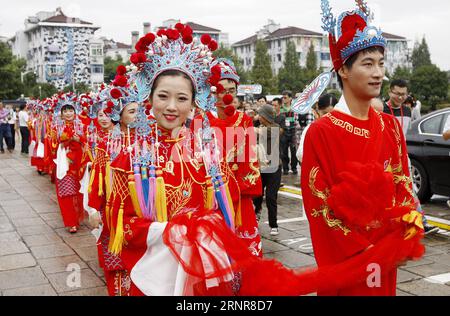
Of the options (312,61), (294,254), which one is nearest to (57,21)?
(312,61)

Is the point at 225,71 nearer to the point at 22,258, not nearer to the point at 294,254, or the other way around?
the point at 294,254

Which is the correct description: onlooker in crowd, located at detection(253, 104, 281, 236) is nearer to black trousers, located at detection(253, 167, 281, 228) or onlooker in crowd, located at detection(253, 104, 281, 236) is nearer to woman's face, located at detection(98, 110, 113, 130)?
black trousers, located at detection(253, 167, 281, 228)

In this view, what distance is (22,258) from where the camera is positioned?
240 inches

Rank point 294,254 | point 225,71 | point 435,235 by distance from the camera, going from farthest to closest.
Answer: point 435,235 < point 294,254 < point 225,71

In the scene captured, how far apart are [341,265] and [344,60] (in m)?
1.06

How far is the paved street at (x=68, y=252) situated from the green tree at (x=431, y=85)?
110 feet

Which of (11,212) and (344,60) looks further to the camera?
(11,212)

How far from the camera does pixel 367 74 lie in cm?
270

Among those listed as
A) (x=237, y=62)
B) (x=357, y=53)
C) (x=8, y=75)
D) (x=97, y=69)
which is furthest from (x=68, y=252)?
(x=97, y=69)

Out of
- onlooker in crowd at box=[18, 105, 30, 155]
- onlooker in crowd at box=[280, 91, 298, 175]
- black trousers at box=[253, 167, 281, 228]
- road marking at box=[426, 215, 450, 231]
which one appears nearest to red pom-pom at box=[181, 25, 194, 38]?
black trousers at box=[253, 167, 281, 228]

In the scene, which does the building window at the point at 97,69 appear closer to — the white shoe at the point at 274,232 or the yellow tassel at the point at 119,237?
the white shoe at the point at 274,232

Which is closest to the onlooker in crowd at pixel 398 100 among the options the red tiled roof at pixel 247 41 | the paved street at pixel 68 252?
the paved street at pixel 68 252

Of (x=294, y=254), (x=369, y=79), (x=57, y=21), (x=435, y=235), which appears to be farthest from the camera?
(x=57, y=21)

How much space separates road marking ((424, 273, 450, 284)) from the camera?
192 inches
